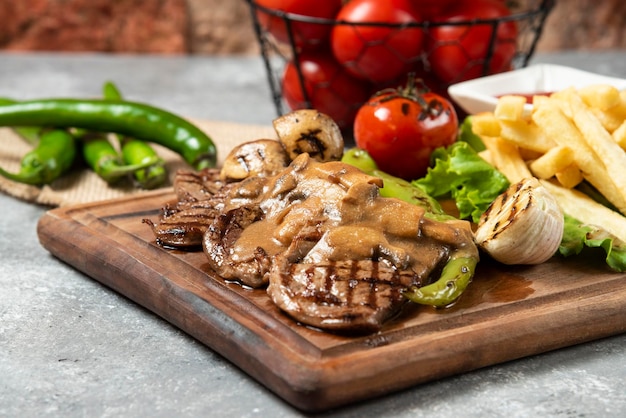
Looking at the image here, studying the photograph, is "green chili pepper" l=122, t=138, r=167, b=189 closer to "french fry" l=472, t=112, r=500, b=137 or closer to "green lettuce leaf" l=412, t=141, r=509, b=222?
"green lettuce leaf" l=412, t=141, r=509, b=222

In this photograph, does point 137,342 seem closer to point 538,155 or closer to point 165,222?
point 165,222

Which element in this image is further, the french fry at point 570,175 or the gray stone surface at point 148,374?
the french fry at point 570,175

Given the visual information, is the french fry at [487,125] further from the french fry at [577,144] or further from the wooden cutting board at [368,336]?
the wooden cutting board at [368,336]

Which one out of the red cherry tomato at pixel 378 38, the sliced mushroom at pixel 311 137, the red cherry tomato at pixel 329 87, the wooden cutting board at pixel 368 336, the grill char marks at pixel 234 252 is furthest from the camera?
the red cherry tomato at pixel 329 87

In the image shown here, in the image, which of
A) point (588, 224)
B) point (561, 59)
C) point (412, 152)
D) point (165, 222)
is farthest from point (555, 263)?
point (561, 59)

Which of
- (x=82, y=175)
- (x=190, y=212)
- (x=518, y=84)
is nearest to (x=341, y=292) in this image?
(x=190, y=212)

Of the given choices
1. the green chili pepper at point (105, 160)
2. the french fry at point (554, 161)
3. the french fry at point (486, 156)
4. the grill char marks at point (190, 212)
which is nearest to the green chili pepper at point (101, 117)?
Answer: the green chili pepper at point (105, 160)

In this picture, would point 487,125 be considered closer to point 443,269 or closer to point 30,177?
point 443,269
